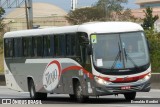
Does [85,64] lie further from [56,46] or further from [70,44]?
[56,46]

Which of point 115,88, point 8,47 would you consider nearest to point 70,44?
point 115,88

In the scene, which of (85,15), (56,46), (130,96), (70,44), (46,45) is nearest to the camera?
(130,96)

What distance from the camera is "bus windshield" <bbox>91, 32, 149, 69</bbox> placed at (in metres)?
20.3

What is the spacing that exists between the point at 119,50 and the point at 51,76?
170 inches

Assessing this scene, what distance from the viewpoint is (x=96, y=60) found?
20375 millimetres

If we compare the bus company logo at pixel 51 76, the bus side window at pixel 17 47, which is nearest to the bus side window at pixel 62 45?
the bus company logo at pixel 51 76

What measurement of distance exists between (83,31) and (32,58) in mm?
4894

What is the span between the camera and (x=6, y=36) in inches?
1113

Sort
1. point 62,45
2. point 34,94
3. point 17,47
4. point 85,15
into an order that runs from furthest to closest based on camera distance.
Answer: point 85,15 → point 17,47 → point 34,94 → point 62,45

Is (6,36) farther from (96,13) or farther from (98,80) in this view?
(96,13)

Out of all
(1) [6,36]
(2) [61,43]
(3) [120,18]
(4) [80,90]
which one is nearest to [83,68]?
(4) [80,90]

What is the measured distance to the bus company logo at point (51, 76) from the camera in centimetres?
2342

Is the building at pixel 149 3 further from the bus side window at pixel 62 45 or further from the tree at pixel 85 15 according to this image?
the bus side window at pixel 62 45

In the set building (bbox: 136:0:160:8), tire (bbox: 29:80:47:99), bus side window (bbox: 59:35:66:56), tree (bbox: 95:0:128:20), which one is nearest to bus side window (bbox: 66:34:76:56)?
bus side window (bbox: 59:35:66:56)
